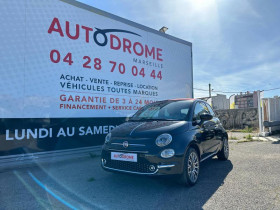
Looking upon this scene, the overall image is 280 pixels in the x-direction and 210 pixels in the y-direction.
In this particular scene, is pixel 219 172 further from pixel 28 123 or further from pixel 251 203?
pixel 28 123

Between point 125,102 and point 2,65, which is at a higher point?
point 2,65

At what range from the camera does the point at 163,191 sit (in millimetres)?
3582

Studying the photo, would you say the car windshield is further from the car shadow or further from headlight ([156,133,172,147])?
the car shadow

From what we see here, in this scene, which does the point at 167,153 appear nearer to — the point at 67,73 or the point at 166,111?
the point at 166,111

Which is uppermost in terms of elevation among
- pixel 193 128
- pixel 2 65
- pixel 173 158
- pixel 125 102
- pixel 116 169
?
pixel 2 65

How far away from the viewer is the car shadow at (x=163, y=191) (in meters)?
3.11

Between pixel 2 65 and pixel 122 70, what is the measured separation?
3.13 metres

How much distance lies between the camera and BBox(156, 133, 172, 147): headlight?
3480 mm

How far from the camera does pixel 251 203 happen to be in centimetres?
309

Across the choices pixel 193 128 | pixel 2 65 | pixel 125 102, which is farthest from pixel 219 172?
pixel 2 65

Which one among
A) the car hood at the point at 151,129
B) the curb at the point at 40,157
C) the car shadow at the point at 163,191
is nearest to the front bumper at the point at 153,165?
the car shadow at the point at 163,191

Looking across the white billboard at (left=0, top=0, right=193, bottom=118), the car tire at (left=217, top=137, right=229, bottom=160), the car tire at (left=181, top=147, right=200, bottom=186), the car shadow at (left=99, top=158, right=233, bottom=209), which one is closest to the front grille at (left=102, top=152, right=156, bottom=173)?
the car shadow at (left=99, top=158, right=233, bottom=209)

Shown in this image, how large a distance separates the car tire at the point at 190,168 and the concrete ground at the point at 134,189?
13 centimetres

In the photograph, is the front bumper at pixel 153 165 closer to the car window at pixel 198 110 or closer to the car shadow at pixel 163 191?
the car shadow at pixel 163 191
